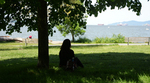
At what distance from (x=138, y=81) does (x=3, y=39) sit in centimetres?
2572

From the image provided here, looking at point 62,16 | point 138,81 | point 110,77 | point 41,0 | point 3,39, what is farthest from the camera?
point 3,39

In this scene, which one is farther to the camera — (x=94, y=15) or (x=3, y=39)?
(x=3, y=39)

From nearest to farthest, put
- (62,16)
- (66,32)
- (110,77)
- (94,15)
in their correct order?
(110,77)
(62,16)
(94,15)
(66,32)

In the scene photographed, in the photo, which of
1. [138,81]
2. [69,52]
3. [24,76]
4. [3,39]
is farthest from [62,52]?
[3,39]

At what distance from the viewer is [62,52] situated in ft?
21.9

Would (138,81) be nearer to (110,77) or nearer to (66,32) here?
(110,77)

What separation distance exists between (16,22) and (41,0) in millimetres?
2818

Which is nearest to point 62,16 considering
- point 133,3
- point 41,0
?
point 41,0

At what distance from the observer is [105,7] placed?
350 inches

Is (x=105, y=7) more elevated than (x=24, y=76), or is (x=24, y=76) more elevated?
(x=105, y=7)

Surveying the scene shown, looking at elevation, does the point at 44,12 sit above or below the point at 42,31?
above

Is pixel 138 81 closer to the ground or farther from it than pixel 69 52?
closer to the ground

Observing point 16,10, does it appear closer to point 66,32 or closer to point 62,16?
point 62,16

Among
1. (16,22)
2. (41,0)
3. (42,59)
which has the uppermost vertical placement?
(41,0)
